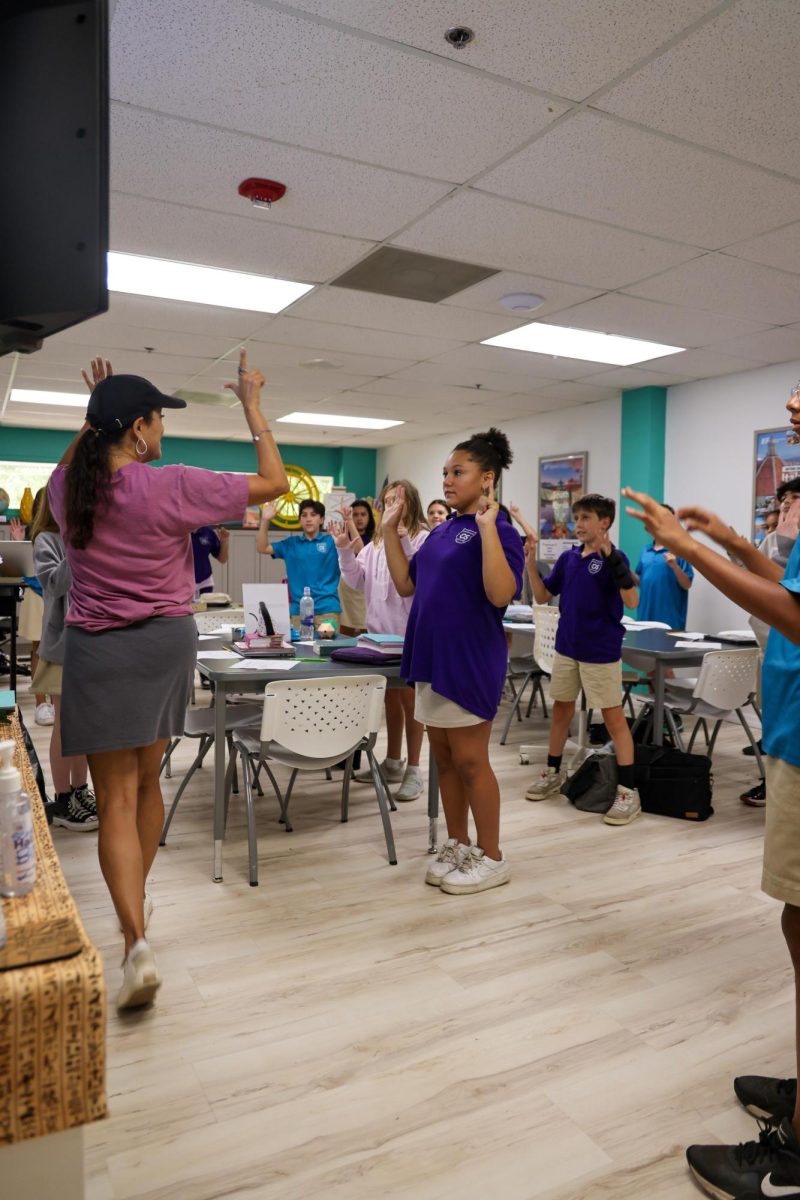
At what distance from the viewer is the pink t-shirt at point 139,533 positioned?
2037 millimetres

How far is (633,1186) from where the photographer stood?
1.61 metres

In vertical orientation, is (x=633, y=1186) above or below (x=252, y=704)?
below

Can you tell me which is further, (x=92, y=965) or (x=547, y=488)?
(x=547, y=488)

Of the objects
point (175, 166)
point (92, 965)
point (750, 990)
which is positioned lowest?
point (750, 990)

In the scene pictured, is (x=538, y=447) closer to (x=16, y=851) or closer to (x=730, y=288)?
(x=730, y=288)

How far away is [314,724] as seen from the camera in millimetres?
3045

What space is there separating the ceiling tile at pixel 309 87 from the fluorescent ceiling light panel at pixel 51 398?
19.2ft

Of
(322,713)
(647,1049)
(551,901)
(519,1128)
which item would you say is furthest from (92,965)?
(551,901)

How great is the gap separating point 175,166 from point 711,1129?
3.61 m

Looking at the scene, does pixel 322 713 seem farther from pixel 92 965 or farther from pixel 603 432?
pixel 603 432

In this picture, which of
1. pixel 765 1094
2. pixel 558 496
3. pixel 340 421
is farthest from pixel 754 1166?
pixel 340 421

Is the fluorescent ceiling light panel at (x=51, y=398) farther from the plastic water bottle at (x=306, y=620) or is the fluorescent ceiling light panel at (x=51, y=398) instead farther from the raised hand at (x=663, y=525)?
the raised hand at (x=663, y=525)

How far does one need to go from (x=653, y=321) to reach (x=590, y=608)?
2.39 m

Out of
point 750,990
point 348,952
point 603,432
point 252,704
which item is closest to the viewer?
point 750,990
